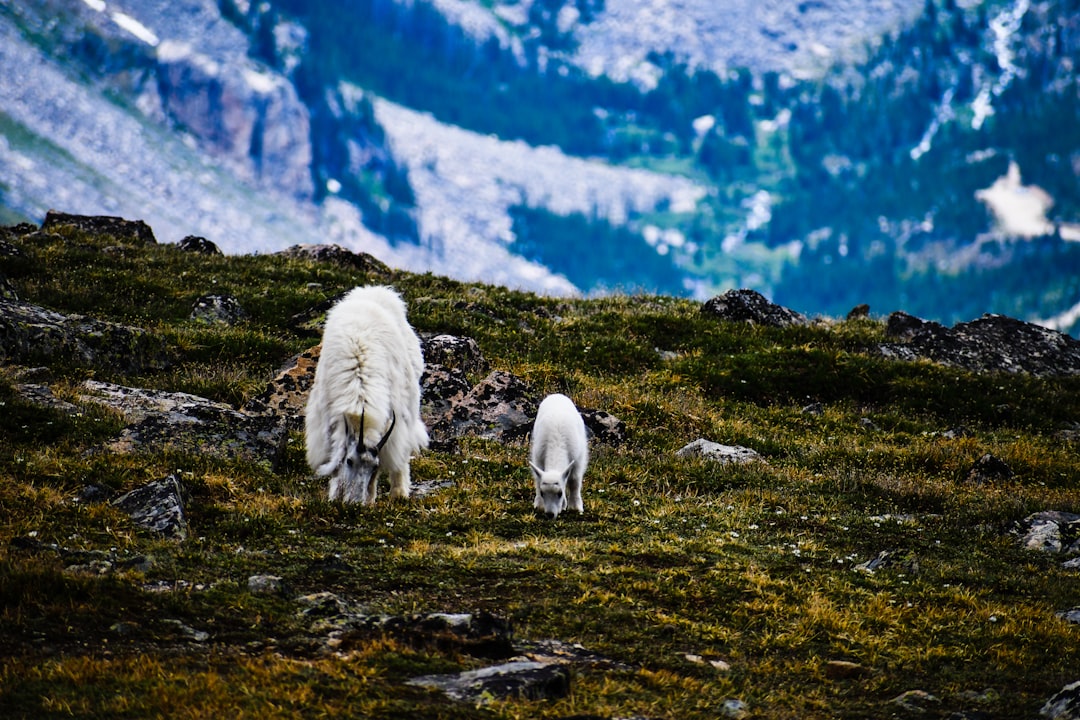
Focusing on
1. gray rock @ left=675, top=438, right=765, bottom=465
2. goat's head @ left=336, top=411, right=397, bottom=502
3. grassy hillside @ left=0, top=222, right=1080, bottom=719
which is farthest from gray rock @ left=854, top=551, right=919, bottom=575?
goat's head @ left=336, top=411, right=397, bottom=502

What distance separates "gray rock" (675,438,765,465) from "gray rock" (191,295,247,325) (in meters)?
11.6

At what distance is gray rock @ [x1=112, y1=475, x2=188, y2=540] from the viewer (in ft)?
32.5

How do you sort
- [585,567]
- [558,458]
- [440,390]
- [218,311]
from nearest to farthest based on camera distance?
[585,567] < [558,458] < [440,390] < [218,311]

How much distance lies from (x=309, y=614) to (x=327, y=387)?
5.10 meters

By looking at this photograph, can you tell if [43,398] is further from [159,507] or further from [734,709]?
[734,709]

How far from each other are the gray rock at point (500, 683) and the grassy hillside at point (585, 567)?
0.12m

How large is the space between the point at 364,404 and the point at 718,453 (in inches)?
302

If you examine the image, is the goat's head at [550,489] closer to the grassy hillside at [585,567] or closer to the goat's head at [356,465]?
the grassy hillside at [585,567]

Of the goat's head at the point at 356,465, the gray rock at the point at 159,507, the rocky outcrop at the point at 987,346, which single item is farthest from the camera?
the rocky outcrop at the point at 987,346

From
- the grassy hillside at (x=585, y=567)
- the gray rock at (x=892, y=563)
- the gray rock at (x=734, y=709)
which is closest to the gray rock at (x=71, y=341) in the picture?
the grassy hillside at (x=585, y=567)

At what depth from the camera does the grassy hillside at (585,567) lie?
22.1ft

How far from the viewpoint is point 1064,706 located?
664 cm

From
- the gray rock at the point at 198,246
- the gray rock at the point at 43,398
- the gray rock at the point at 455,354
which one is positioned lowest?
the gray rock at the point at 43,398

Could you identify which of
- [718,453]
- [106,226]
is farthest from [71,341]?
[106,226]
